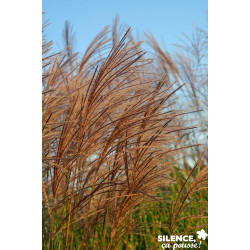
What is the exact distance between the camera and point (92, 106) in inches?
52.1

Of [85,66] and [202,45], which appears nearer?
Answer: [85,66]

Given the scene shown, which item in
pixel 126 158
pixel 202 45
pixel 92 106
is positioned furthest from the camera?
pixel 202 45
